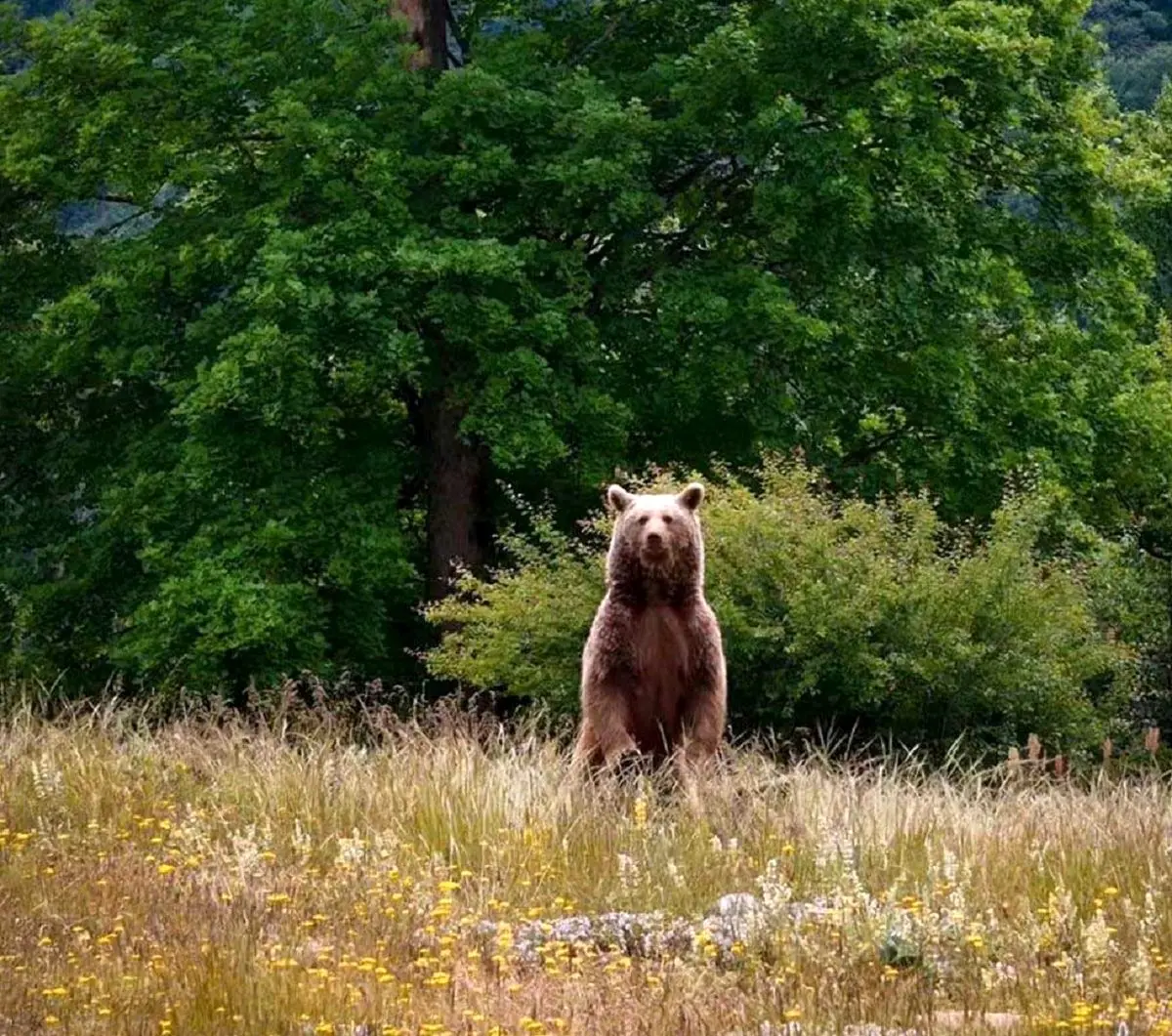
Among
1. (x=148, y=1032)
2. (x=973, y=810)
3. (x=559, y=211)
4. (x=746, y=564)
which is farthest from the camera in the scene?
(x=559, y=211)

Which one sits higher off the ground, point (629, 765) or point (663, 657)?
point (663, 657)

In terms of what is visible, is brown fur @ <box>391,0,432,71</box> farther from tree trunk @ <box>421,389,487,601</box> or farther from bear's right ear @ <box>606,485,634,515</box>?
bear's right ear @ <box>606,485,634,515</box>

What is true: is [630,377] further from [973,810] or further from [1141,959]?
[1141,959]

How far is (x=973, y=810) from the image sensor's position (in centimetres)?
920

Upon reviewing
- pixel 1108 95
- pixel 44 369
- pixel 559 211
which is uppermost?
pixel 1108 95

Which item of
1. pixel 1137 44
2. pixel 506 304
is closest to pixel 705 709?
pixel 506 304

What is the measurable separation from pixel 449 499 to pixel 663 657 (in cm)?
1360

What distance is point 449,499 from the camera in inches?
967

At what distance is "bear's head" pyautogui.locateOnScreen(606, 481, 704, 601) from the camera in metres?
11.1

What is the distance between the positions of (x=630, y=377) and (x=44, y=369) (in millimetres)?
7224

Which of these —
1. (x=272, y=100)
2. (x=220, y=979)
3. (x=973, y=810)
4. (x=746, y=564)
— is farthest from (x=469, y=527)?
(x=220, y=979)

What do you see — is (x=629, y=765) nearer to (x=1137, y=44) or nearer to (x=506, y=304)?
(x=506, y=304)

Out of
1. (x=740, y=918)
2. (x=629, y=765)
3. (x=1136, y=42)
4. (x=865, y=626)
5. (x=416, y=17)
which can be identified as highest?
(x=1136, y=42)

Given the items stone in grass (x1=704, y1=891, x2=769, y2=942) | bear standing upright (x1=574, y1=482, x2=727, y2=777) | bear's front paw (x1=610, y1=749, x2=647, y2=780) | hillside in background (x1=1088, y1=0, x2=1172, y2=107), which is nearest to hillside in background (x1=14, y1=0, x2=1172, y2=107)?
hillside in background (x1=1088, y1=0, x2=1172, y2=107)
